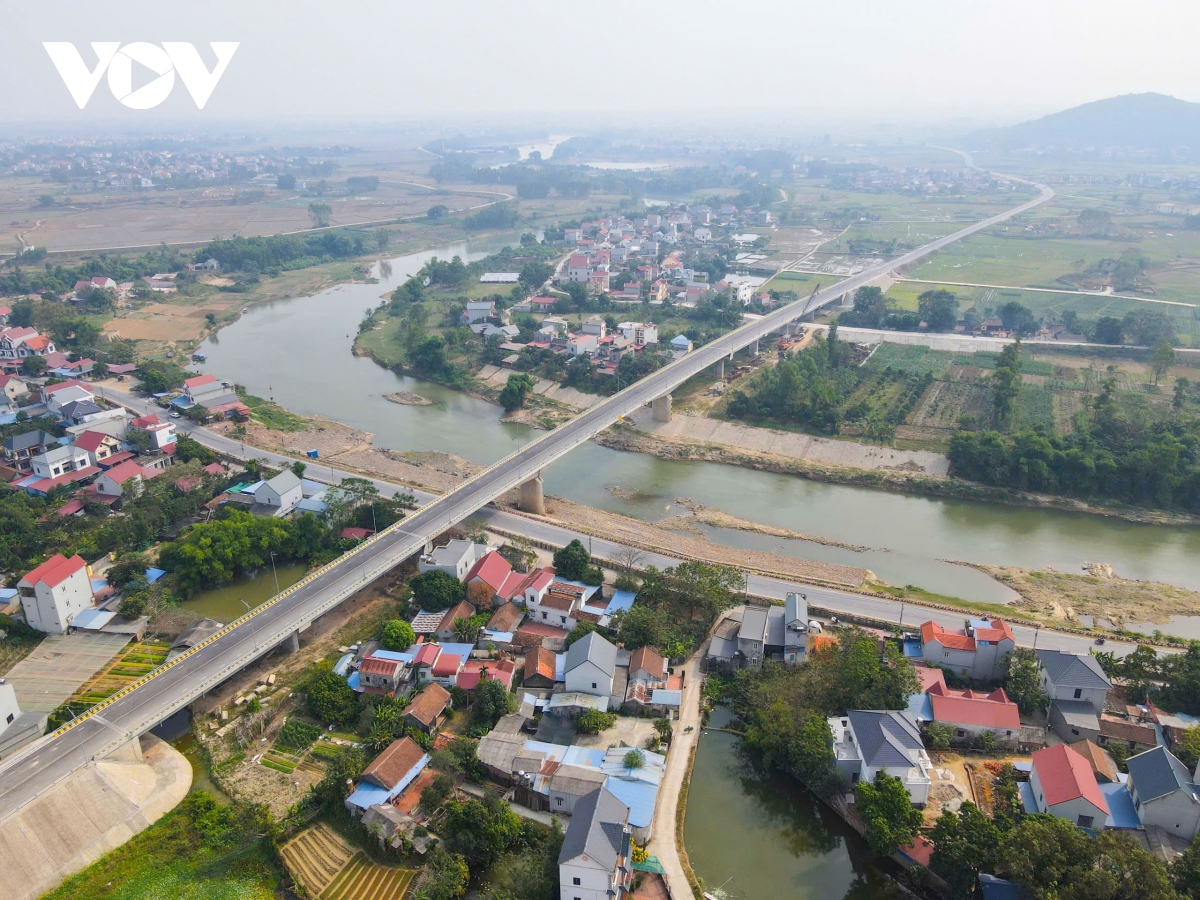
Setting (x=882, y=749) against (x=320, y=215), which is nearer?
(x=882, y=749)

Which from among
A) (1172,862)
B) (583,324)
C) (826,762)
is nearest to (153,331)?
(583,324)

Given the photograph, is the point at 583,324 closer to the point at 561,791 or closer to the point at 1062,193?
the point at 561,791

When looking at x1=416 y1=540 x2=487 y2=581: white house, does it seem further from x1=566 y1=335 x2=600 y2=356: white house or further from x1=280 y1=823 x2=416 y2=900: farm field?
x1=566 y1=335 x2=600 y2=356: white house

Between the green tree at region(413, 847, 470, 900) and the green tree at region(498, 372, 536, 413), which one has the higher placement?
the green tree at region(498, 372, 536, 413)

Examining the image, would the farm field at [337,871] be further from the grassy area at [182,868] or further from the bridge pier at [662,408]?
the bridge pier at [662,408]

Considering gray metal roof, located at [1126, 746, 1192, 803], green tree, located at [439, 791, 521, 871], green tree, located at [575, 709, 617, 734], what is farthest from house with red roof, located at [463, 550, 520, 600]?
gray metal roof, located at [1126, 746, 1192, 803]

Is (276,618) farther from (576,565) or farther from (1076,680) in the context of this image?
(1076,680)

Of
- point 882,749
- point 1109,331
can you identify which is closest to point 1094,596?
point 882,749
